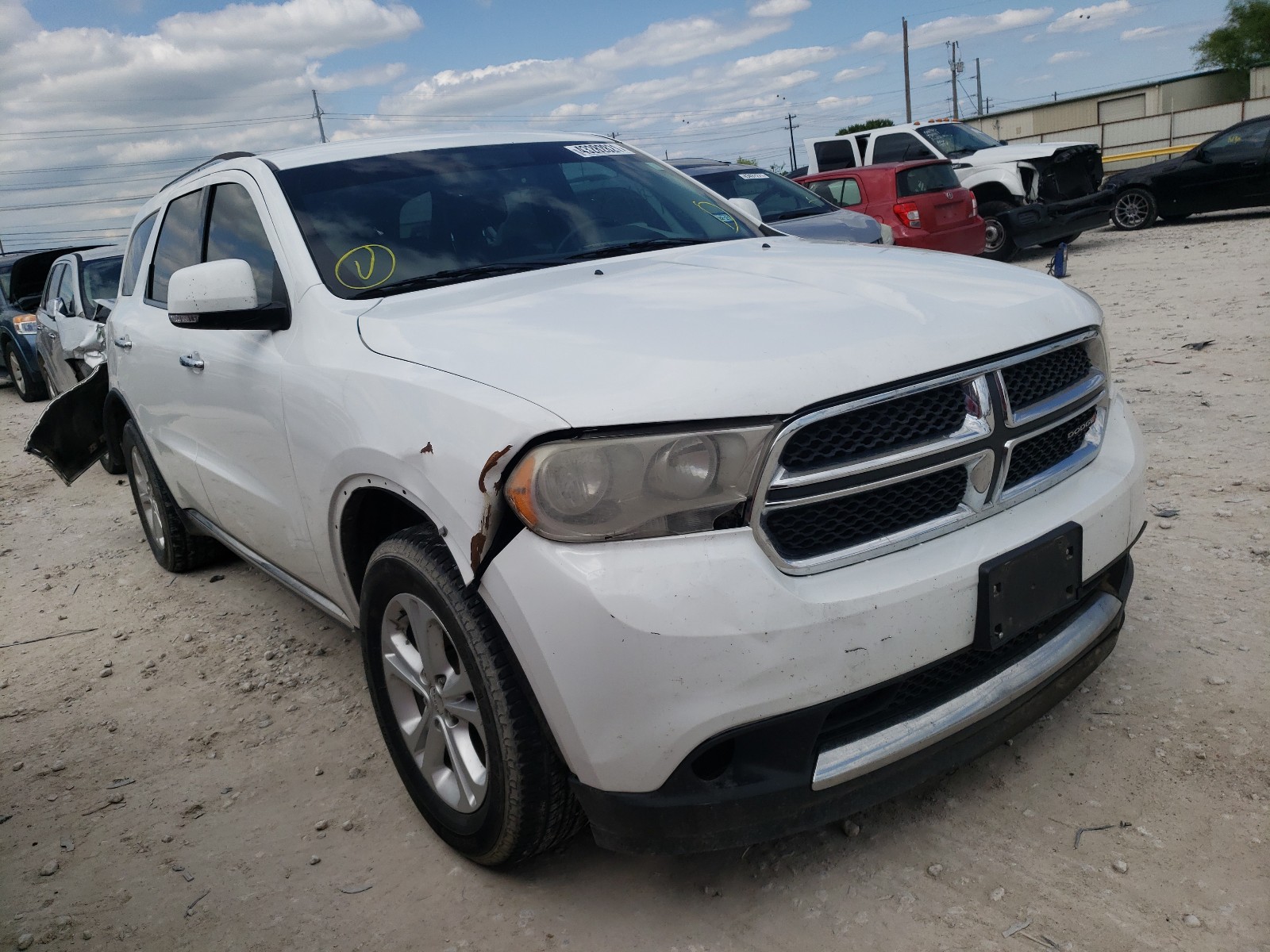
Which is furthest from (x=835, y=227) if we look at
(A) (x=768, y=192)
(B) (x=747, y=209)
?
(B) (x=747, y=209)

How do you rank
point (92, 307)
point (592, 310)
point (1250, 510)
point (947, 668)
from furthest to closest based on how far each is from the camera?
point (92, 307)
point (1250, 510)
point (592, 310)
point (947, 668)

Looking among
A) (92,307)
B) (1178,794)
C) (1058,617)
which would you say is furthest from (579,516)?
(92,307)

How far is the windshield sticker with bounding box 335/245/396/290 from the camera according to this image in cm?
280

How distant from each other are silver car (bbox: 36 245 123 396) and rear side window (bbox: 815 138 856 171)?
34.4 feet

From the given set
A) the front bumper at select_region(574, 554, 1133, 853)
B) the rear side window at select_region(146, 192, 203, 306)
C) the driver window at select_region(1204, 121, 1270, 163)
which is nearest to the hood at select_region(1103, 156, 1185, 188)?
the driver window at select_region(1204, 121, 1270, 163)

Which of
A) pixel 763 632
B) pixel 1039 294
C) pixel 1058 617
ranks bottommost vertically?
pixel 1058 617

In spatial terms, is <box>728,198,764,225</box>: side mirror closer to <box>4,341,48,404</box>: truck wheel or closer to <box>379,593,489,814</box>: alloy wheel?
<box>379,593,489,814</box>: alloy wheel

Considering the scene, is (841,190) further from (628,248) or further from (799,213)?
(628,248)

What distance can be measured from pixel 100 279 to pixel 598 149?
6952 millimetres

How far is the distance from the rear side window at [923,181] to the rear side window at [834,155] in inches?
154

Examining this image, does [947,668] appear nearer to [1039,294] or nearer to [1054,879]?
[1054,879]

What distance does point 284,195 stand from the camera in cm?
307

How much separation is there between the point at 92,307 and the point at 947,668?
27.9 ft

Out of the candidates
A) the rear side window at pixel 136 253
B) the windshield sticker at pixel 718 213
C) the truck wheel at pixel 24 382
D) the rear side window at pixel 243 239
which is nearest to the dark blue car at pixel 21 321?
the truck wheel at pixel 24 382
